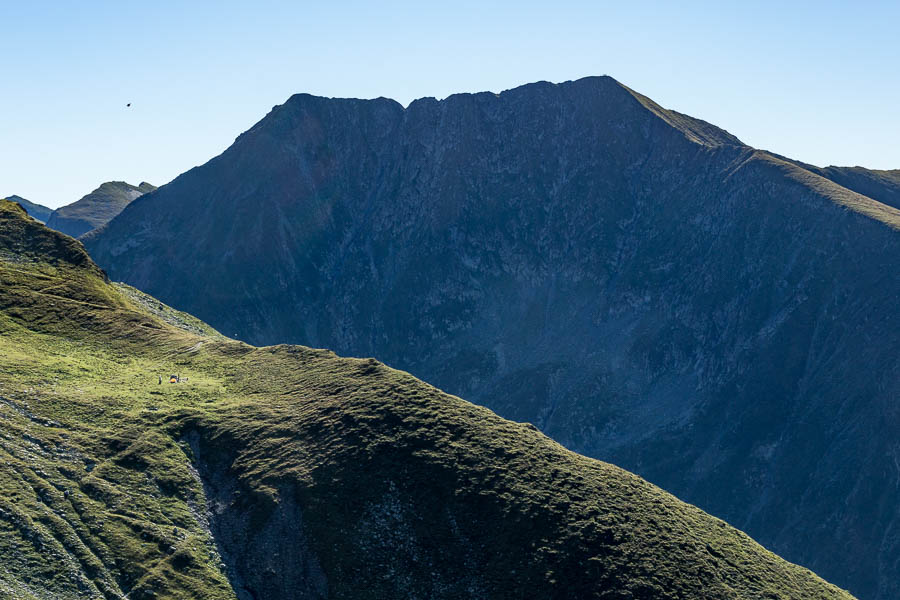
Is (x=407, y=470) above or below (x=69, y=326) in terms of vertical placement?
below

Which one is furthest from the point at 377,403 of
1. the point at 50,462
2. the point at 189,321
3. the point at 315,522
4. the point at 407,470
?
the point at 189,321

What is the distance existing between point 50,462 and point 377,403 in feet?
113

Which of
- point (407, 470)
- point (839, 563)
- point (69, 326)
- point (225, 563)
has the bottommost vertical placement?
point (839, 563)

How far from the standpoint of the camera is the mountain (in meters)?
71.4

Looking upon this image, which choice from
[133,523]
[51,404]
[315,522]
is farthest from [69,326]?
[315,522]

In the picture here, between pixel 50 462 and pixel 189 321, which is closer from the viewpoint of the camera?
pixel 50 462

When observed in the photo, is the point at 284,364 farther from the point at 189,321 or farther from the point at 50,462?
the point at 189,321

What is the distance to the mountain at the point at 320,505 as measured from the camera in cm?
7144

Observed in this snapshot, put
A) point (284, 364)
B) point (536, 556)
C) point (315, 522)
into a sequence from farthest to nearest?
point (284, 364)
point (315, 522)
point (536, 556)

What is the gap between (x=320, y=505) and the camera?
81188mm

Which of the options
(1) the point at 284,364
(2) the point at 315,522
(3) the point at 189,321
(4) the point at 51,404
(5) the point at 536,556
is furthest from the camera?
(3) the point at 189,321

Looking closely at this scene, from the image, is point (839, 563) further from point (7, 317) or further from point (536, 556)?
point (7, 317)

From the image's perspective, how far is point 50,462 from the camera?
262 feet

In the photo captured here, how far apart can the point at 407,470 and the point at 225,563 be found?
1990 centimetres
